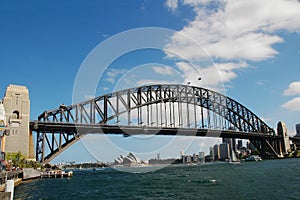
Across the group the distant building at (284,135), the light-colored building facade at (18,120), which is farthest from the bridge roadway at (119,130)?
the distant building at (284,135)

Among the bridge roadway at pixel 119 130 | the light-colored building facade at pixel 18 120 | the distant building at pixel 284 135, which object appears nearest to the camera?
the light-colored building facade at pixel 18 120

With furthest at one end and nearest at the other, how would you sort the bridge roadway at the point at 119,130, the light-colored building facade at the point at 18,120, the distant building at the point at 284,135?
the distant building at the point at 284,135
the bridge roadway at the point at 119,130
the light-colored building facade at the point at 18,120

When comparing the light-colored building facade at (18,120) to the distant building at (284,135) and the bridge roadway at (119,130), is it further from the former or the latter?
the distant building at (284,135)

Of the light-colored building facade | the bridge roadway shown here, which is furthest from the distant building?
the light-colored building facade

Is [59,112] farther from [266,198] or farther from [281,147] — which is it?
[281,147]

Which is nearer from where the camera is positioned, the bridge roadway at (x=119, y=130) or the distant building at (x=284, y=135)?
the bridge roadway at (x=119, y=130)

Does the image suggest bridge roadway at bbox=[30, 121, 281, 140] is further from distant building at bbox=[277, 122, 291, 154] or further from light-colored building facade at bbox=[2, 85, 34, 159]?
distant building at bbox=[277, 122, 291, 154]

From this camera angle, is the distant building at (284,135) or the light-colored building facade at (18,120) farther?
the distant building at (284,135)

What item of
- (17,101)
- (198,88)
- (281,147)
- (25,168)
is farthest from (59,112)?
(281,147)
